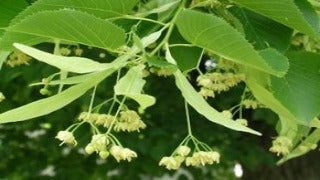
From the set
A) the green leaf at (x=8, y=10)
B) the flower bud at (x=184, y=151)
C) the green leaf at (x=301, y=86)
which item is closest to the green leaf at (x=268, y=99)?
the green leaf at (x=301, y=86)

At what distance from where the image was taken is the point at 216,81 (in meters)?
0.87

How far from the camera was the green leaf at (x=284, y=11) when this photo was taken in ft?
2.35

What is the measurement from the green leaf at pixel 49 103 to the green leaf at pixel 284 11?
204 mm

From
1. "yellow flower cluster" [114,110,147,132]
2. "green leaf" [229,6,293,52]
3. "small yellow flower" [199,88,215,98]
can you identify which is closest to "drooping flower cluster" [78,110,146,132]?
"yellow flower cluster" [114,110,147,132]

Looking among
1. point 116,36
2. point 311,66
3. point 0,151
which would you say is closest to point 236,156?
point 0,151

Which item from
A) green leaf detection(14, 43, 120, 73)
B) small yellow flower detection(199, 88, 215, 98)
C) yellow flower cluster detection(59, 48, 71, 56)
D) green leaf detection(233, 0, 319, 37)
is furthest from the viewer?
yellow flower cluster detection(59, 48, 71, 56)

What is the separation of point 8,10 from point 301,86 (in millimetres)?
384

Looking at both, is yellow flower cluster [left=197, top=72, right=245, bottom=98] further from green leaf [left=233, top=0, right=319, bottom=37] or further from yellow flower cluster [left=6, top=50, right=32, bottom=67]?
yellow flower cluster [left=6, top=50, right=32, bottom=67]

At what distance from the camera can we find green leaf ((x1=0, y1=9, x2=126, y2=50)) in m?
0.63

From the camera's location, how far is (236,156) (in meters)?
2.37

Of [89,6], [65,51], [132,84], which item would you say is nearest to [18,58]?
[65,51]

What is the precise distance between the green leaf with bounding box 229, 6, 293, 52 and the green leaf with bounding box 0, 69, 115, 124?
0.28 metres

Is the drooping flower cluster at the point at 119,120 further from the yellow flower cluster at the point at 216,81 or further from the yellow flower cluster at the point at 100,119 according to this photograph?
the yellow flower cluster at the point at 216,81

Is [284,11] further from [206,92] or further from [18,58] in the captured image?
[18,58]
